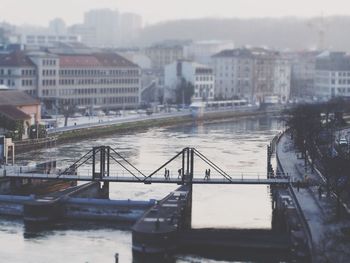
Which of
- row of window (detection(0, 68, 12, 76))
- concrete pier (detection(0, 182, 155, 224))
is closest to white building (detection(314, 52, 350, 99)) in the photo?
row of window (detection(0, 68, 12, 76))

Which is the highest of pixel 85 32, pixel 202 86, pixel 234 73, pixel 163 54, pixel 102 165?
pixel 85 32

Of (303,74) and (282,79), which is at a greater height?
(303,74)

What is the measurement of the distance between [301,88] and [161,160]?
35238 millimetres

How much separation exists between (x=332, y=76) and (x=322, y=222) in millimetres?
40597

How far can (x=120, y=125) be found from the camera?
33.4 meters

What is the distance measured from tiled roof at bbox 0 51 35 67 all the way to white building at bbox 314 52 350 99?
19146mm

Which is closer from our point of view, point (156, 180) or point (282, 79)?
point (156, 180)

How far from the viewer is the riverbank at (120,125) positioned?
88.3ft

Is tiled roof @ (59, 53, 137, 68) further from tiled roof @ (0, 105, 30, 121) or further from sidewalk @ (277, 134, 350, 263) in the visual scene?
sidewalk @ (277, 134, 350, 263)

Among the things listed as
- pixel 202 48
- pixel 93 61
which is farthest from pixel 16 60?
pixel 202 48

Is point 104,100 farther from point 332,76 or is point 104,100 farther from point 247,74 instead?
point 332,76

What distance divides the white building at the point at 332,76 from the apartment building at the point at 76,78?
13.3m

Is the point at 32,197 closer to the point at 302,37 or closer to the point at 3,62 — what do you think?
the point at 3,62

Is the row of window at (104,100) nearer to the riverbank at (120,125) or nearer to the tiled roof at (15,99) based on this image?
the riverbank at (120,125)
